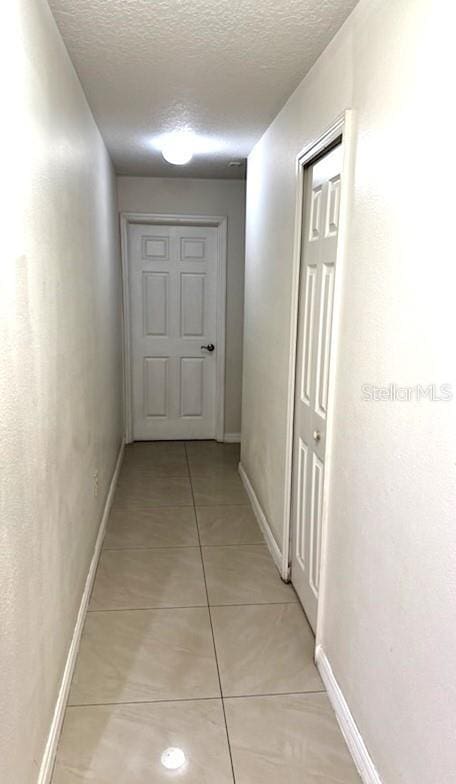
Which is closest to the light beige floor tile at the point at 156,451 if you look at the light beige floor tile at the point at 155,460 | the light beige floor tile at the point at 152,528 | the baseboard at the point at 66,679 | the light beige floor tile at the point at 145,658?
the light beige floor tile at the point at 155,460

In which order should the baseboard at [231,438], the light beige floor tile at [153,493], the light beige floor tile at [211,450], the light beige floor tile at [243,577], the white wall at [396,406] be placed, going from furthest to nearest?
the baseboard at [231,438]
the light beige floor tile at [211,450]
the light beige floor tile at [153,493]
the light beige floor tile at [243,577]
the white wall at [396,406]

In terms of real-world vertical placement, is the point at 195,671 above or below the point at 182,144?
below

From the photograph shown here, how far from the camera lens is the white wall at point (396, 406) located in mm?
1285

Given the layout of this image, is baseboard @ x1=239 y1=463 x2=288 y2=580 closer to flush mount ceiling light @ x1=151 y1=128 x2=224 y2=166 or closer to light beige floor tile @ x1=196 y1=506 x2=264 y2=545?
light beige floor tile @ x1=196 y1=506 x2=264 y2=545

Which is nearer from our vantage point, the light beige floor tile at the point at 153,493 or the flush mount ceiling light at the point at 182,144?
the flush mount ceiling light at the point at 182,144

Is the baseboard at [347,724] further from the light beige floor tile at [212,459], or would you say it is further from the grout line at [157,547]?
the light beige floor tile at [212,459]

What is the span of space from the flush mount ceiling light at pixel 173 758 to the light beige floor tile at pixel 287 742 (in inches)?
6.7

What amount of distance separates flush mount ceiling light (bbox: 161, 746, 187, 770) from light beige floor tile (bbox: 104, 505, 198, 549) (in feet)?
4.80

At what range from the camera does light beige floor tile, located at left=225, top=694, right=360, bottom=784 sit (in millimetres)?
1796

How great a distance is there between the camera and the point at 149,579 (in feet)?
9.64

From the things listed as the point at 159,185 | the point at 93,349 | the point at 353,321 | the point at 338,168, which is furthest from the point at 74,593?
the point at 159,185

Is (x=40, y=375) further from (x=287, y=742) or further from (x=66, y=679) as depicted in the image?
(x=287, y=742)

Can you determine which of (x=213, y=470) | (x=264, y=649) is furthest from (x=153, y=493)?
(x=264, y=649)

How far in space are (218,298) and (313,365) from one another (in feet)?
9.27
